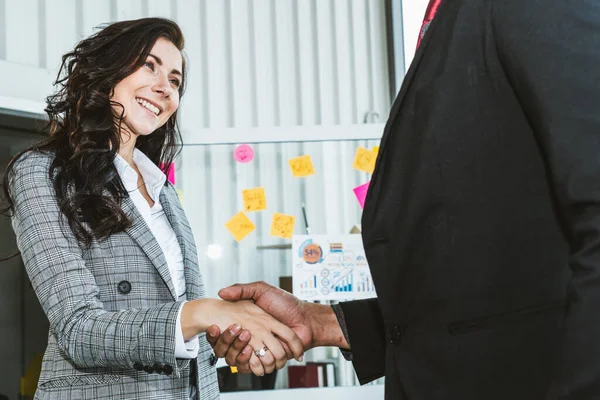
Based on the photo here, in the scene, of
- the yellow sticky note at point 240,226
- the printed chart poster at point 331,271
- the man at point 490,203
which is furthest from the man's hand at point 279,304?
the yellow sticky note at point 240,226

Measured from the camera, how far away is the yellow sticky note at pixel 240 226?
288cm

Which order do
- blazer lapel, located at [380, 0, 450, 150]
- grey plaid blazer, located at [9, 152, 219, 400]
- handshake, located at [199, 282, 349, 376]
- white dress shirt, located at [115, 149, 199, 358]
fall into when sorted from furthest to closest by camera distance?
white dress shirt, located at [115, 149, 199, 358], handshake, located at [199, 282, 349, 376], grey plaid blazer, located at [9, 152, 219, 400], blazer lapel, located at [380, 0, 450, 150]

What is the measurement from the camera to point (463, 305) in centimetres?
83

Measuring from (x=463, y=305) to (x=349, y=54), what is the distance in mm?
2822

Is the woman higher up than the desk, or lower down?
higher up

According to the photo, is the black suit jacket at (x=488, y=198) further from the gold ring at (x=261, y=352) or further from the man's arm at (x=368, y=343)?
the gold ring at (x=261, y=352)

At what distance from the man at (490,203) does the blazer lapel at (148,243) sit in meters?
0.82

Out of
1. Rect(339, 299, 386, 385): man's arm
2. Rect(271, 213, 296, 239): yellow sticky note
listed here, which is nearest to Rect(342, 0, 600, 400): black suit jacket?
Rect(339, 299, 386, 385): man's arm

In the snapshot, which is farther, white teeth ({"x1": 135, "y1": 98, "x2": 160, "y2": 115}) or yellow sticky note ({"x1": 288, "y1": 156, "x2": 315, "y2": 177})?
yellow sticky note ({"x1": 288, "y1": 156, "x2": 315, "y2": 177})

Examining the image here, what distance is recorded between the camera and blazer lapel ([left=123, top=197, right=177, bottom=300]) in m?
1.62

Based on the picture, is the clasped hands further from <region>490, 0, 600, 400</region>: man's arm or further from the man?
<region>490, 0, 600, 400</region>: man's arm

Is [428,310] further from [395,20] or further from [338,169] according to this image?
[395,20]

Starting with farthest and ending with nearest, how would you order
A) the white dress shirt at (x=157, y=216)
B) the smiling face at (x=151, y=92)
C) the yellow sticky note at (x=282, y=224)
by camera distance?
the yellow sticky note at (x=282, y=224), the smiling face at (x=151, y=92), the white dress shirt at (x=157, y=216)

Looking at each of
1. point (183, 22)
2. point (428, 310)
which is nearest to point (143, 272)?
A: point (428, 310)
